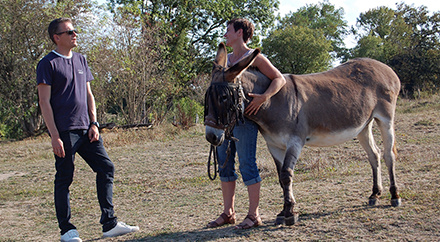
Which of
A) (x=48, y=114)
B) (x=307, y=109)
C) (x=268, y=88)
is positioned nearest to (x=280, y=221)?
(x=307, y=109)

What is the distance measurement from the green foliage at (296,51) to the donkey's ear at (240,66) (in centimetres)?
3217

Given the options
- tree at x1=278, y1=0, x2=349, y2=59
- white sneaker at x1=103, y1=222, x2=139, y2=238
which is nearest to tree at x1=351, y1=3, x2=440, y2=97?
tree at x1=278, y1=0, x2=349, y2=59

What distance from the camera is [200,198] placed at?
631cm

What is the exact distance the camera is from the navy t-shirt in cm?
410

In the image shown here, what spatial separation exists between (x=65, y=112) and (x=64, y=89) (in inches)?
9.7

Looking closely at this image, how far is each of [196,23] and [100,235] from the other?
68.7 feet

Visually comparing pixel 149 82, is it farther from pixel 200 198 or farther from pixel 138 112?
pixel 200 198

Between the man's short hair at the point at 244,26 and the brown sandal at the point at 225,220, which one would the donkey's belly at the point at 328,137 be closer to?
the brown sandal at the point at 225,220

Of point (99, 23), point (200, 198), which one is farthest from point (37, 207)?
point (99, 23)

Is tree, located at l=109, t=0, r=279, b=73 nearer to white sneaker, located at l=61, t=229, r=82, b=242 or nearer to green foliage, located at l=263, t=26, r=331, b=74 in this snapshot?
green foliage, located at l=263, t=26, r=331, b=74

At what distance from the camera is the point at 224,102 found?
390 cm

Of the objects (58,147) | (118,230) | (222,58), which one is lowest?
(118,230)

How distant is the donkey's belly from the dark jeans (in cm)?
236

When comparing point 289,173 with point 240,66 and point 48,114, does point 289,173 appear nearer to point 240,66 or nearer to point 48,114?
point 240,66
